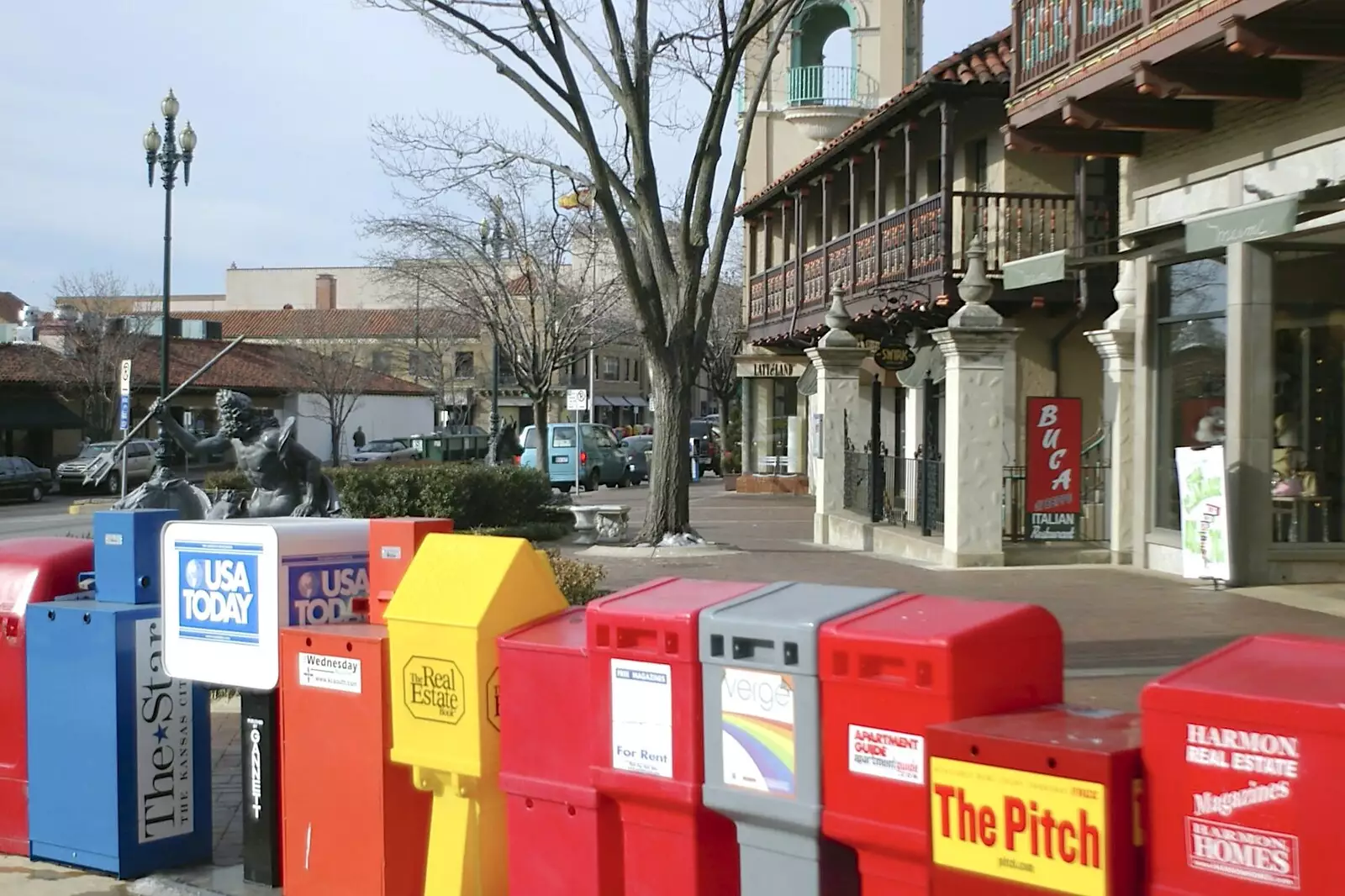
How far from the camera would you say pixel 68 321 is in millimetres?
48656

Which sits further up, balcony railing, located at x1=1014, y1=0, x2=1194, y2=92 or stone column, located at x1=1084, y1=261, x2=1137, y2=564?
balcony railing, located at x1=1014, y1=0, x2=1194, y2=92

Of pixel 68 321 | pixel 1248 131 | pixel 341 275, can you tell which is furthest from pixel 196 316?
pixel 1248 131

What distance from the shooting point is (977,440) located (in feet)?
49.8

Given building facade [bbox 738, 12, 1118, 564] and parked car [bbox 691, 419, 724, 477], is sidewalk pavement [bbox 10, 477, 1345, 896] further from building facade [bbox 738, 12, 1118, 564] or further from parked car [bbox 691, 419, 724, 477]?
parked car [bbox 691, 419, 724, 477]

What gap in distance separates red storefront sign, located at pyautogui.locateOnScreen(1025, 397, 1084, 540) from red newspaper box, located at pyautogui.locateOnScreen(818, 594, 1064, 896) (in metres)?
11.5

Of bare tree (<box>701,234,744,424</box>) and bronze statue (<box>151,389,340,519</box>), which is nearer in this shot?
bronze statue (<box>151,389,340,519</box>)

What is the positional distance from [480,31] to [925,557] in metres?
8.21

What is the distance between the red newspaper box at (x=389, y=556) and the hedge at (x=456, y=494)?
13490 millimetres

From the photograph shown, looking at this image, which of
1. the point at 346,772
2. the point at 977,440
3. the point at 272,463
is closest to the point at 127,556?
the point at 346,772

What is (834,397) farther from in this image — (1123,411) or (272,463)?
(272,463)

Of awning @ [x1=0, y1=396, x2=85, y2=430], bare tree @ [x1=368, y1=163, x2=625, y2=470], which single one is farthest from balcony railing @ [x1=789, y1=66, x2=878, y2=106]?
awning @ [x1=0, y1=396, x2=85, y2=430]

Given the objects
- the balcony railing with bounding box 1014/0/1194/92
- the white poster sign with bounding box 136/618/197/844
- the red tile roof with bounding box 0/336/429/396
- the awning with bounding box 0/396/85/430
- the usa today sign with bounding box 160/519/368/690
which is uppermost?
the balcony railing with bounding box 1014/0/1194/92

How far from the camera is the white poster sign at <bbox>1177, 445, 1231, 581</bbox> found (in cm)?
1244

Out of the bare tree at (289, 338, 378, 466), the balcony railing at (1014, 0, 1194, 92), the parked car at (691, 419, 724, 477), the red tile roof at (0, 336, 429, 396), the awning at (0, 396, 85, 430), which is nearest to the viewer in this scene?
the balcony railing at (1014, 0, 1194, 92)
